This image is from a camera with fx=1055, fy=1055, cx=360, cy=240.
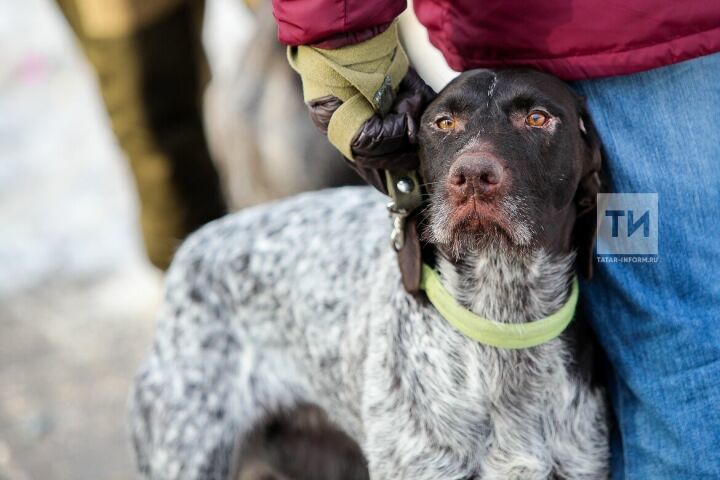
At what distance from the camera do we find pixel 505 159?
2271 mm

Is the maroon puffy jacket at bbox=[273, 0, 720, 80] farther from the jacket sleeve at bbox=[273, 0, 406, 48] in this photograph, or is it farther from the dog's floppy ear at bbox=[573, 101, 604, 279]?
the dog's floppy ear at bbox=[573, 101, 604, 279]

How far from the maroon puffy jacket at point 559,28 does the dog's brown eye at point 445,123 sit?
0.22 meters

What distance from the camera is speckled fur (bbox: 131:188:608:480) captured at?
2621mm

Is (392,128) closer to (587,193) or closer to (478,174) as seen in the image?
(478,174)

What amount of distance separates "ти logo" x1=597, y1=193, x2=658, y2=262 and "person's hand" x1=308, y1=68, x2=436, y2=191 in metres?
0.47

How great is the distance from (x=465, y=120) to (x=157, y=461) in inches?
66.0

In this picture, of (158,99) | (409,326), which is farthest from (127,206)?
(409,326)

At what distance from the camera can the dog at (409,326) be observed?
7.78ft

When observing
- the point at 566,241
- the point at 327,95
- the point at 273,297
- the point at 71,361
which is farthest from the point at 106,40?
the point at 566,241

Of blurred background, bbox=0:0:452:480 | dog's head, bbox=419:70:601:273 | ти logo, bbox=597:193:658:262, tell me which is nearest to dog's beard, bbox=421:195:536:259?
dog's head, bbox=419:70:601:273

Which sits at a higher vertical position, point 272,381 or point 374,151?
point 374,151

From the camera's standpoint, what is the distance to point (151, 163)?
4.82 m

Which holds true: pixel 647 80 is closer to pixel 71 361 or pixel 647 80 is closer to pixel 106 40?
pixel 106 40

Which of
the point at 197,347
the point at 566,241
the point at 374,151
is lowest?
the point at 197,347
